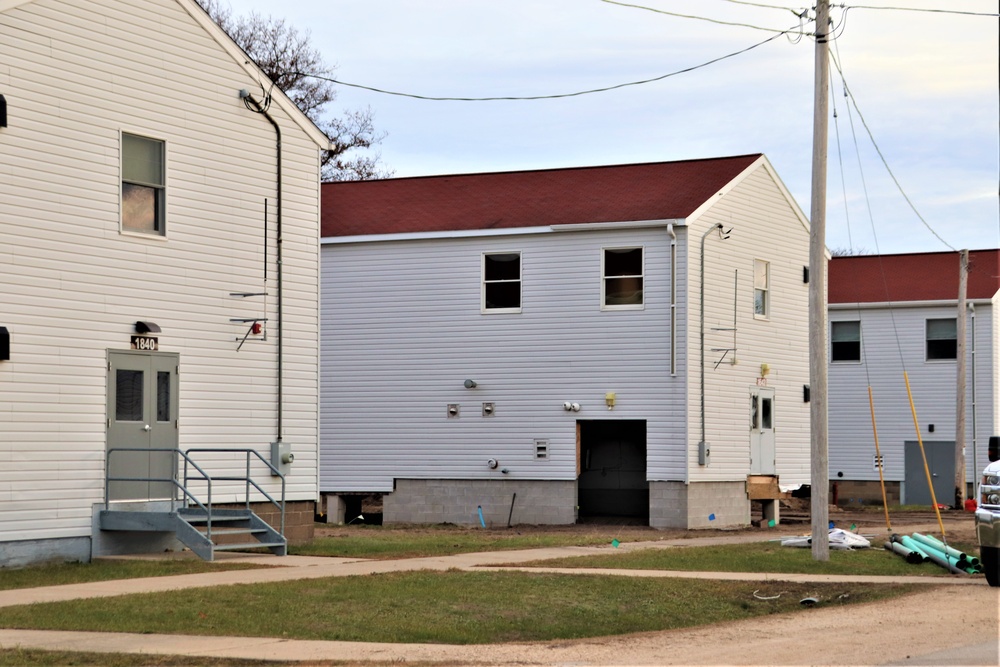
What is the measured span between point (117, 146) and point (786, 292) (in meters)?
19.1

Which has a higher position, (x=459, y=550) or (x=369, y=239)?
(x=369, y=239)

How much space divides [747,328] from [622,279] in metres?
3.85

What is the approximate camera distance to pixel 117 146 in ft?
65.7

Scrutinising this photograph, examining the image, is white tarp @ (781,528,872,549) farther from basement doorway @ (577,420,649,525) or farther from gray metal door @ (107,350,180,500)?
basement doorway @ (577,420,649,525)

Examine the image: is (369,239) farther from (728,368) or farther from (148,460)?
(148,460)

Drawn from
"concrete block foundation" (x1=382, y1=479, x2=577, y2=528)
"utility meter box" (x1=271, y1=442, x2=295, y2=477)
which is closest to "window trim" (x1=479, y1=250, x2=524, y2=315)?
"concrete block foundation" (x1=382, y1=479, x2=577, y2=528)

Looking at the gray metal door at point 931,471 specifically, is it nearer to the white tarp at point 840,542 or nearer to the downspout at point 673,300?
the downspout at point 673,300

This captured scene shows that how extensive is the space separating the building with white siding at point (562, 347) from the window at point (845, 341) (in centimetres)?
1286

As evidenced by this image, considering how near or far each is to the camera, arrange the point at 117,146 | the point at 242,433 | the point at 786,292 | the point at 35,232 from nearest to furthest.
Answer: the point at 35,232 < the point at 117,146 < the point at 242,433 < the point at 786,292

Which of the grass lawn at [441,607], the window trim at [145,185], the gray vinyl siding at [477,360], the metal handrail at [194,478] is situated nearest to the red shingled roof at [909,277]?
the gray vinyl siding at [477,360]

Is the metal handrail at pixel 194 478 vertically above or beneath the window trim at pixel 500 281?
beneath

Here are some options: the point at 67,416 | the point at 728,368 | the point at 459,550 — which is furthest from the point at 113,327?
the point at 728,368

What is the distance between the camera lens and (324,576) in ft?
54.9

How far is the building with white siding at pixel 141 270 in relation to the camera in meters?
18.6
